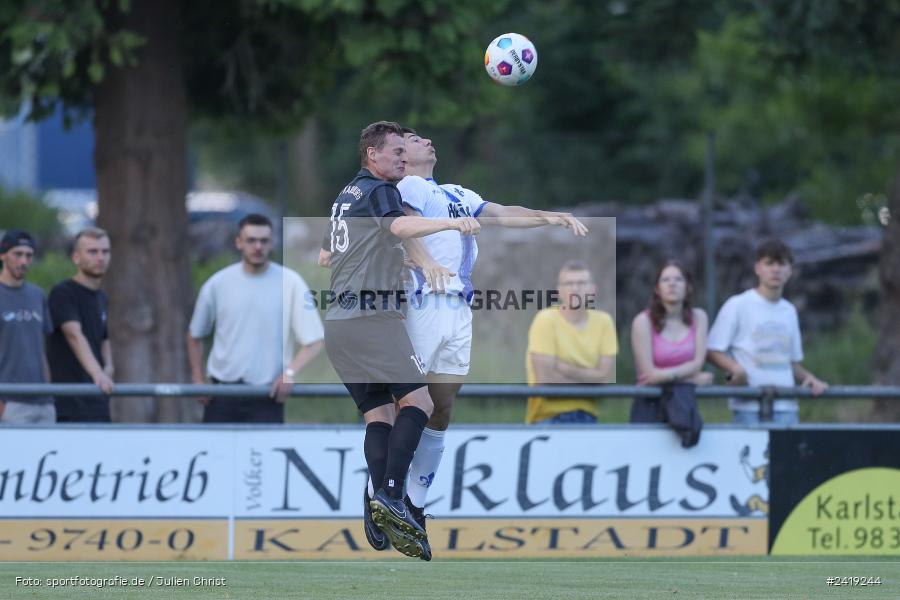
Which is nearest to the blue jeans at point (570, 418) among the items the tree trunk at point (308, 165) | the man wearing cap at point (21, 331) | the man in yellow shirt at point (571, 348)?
the man in yellow shirt at point (571, 348)

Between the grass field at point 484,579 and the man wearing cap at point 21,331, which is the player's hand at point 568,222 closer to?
the grass field at point 484,579

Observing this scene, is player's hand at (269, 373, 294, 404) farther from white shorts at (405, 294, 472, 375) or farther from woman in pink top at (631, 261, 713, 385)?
woman in pink top at (631, 261, 713, 385)

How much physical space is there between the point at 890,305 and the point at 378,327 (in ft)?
27.8

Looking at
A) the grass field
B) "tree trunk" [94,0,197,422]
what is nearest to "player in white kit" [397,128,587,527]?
the grass field

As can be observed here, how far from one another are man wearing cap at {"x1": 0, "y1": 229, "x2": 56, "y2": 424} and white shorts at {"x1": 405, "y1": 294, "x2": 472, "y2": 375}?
11.4 feet

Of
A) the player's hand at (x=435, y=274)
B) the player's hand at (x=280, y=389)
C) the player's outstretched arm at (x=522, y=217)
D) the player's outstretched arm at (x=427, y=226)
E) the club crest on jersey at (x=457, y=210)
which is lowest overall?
the player's hand at (x=280, y=389)

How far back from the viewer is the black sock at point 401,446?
26.2 feet

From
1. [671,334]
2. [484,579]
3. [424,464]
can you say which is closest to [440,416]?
[424,464]

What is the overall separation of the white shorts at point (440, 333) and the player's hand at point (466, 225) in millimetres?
965

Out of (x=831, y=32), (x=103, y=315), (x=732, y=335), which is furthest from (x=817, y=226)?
(x=103, y=315)

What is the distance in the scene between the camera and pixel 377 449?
8242mm

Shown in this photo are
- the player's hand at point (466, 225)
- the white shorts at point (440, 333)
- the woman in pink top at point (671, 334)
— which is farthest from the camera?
the woman in pink top at point (671, 334)

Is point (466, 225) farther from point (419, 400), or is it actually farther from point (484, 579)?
point (484, 579)

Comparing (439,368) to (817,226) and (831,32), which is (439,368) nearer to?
(831,32)
